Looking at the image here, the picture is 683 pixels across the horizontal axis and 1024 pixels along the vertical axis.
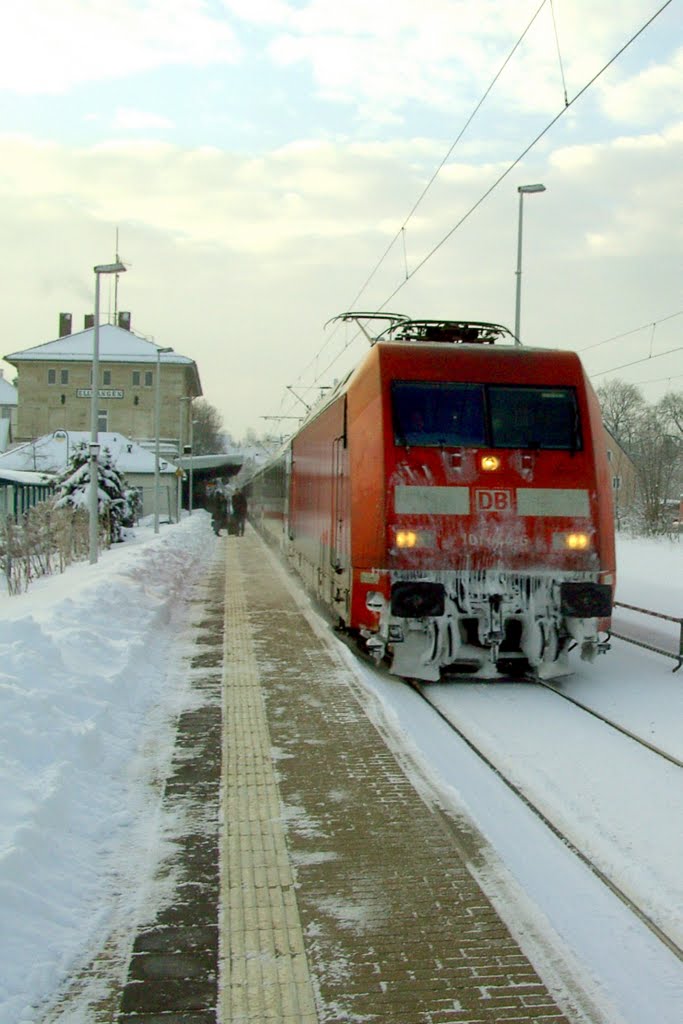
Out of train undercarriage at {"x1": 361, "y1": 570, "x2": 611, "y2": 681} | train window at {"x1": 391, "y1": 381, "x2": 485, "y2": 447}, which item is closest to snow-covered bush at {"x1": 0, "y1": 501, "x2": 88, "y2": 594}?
train undercarriage at {"x1": 361, "y1": 570, "x2": 611, "y2": 681}

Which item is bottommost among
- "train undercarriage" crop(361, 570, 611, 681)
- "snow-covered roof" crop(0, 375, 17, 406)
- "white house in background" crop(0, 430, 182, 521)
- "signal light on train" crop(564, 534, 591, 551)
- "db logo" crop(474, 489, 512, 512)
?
"train undercarriage" crop(361, 570, 611, 681)

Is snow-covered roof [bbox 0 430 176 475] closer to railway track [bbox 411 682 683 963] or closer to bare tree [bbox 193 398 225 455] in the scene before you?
railway track [bbox 411 682 683 963]

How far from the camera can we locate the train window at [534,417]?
907cm

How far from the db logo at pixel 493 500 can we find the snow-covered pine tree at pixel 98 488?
19402 mm

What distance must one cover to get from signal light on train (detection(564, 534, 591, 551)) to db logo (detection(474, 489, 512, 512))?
657mm

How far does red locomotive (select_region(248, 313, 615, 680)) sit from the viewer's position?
8.73 metres

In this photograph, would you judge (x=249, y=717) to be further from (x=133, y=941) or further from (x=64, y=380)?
(x=64, y=380)

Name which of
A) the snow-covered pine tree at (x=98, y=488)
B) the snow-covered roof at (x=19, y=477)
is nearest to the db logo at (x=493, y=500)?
the snow-covered roof at (x=19, y=477)

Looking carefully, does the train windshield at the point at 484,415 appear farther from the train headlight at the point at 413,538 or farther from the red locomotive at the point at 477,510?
the train headlight at the point at 413,538

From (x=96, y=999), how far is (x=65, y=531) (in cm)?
1756

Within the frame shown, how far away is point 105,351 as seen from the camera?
250ft

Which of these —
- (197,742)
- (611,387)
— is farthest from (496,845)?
(611,387)

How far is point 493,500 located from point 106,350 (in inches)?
2814

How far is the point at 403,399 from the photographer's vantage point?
900 centimetres
